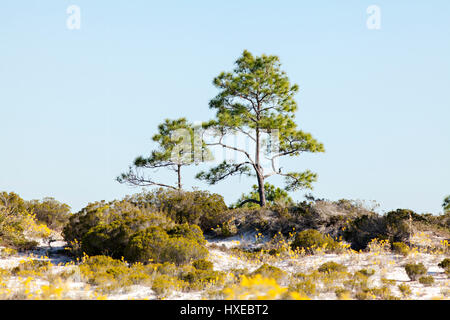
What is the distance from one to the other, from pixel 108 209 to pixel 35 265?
11.9 feet

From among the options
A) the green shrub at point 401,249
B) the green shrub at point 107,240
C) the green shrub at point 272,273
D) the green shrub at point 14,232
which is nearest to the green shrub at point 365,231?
the green shrub at point 401,249

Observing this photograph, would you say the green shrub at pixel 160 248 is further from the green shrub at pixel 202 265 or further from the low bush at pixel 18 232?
the low bush at pixel 18 232

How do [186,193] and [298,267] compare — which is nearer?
[298,267]

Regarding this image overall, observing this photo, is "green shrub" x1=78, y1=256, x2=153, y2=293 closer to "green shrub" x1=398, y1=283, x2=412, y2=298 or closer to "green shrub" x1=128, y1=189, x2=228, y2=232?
"green shrub" x1=398, y1=283, x2=412, y2=298

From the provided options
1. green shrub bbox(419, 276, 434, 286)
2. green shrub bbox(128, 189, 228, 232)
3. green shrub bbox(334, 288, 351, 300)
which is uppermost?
green shrub bbox(128, 189, 228, 232)

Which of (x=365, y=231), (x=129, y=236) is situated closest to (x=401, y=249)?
(x=365, y=231)

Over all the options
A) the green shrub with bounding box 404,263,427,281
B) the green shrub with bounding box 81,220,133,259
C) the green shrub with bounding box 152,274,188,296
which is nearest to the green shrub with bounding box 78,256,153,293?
the green shrub with bounding box 152,274,188,296

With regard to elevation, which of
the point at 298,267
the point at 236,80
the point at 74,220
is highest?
the point at 236,80

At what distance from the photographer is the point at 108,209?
48.8 feet

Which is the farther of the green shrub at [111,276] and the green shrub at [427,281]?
the green shrub at [427,281]
